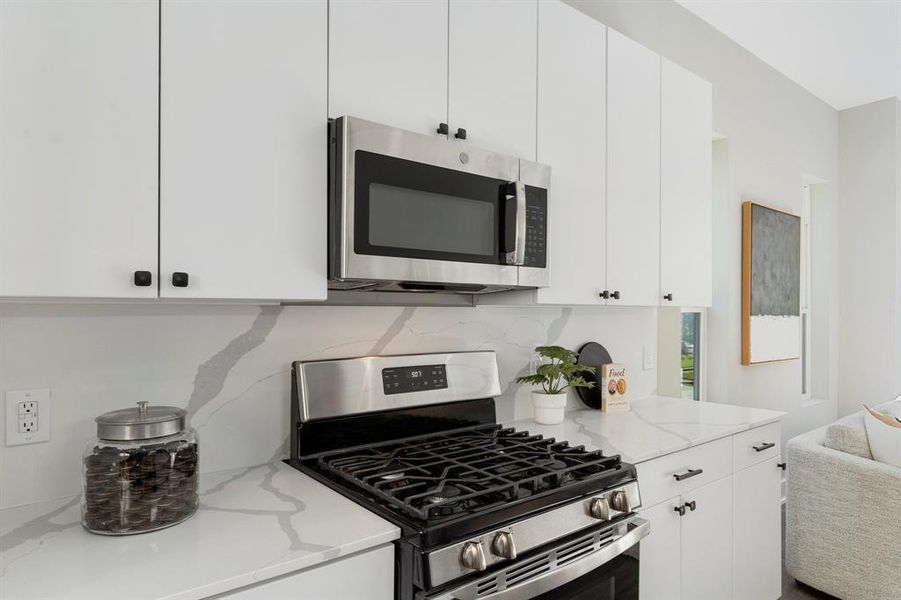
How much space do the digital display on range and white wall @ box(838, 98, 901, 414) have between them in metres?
4.23

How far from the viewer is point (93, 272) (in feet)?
3.50

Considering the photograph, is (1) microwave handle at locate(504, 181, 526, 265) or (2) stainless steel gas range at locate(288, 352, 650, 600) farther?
(1) microwave handle at locate(504, 181, 526, 265)

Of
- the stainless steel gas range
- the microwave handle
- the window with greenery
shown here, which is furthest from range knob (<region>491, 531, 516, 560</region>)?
the window with greenery

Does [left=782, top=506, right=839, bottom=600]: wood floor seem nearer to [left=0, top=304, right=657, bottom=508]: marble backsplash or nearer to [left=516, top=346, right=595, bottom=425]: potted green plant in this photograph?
[left=516, top=346, right=595, bottom=425]: potted green plant

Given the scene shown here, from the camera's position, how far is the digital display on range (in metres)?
1.74

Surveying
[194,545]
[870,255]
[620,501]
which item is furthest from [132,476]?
[870,255]

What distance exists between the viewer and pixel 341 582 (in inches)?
41.7

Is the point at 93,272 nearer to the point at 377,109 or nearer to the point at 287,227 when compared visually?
the point at 287,227

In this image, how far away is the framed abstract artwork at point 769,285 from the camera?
11.8ft

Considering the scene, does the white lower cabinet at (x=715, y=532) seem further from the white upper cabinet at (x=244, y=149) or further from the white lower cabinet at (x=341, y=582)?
the white upper cabinet at (x=244, y=149)

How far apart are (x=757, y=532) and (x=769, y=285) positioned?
2.03 meters

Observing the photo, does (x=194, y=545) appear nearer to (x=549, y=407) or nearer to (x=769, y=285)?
(x=549, y=407)

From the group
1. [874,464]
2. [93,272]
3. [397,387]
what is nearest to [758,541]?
[874,464]

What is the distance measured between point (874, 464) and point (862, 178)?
3.10 meters
